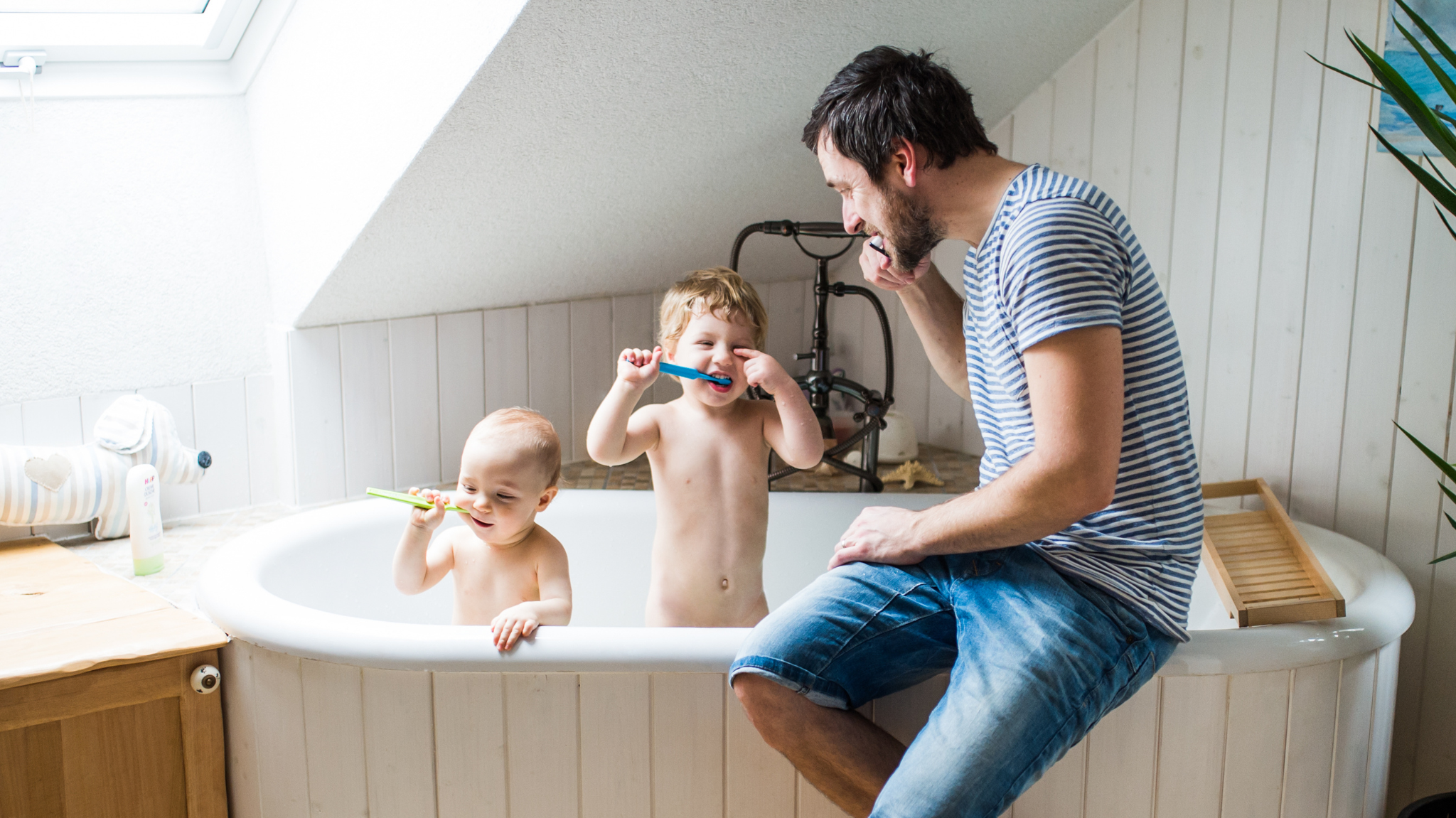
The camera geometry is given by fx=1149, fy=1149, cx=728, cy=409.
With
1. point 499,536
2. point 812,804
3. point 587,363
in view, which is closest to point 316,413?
point 587,363

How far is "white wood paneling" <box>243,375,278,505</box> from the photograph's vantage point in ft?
7.54

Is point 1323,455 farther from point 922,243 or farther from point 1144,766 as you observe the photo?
point 922,243

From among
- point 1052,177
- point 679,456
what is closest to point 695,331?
point 679,456

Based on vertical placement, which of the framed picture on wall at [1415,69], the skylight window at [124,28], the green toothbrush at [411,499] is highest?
the skylight window at [124,28]

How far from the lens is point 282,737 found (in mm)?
1454

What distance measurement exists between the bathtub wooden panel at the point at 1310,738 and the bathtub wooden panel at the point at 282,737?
1.22 meters

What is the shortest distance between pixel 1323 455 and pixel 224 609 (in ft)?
5.69

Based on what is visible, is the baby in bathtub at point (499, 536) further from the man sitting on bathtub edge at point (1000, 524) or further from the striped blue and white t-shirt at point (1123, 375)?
the striped blue and white t-shirt at point (1123, 375)

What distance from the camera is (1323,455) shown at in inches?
76.9

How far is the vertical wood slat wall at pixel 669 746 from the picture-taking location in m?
1.37

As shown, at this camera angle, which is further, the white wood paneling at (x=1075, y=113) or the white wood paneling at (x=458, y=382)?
the white wood paneling at (x=458, y=382)

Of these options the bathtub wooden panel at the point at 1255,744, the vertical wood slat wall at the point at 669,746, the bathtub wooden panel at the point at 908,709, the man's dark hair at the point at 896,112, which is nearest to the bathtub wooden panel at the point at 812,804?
the vertical wood slat wall at the point at 669,746

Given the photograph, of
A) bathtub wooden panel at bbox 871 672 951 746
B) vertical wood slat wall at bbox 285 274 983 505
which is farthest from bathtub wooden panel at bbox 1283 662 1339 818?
vertical wood slat wall at bbox 285 274 983 505

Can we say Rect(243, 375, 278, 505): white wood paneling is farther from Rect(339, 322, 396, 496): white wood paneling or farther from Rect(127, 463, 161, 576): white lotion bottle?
Rect(127, 463, 161, 576): white lotion bottle
